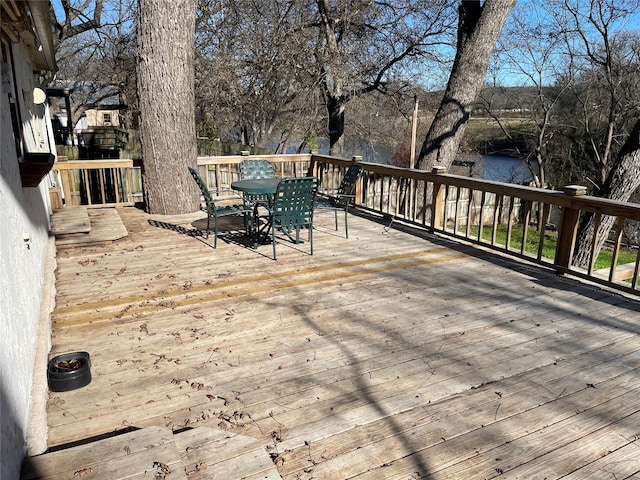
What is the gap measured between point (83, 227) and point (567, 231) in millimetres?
4970

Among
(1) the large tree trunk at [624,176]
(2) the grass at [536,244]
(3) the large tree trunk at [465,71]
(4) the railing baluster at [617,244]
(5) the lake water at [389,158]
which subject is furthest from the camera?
(5) the lake water at [389,158]

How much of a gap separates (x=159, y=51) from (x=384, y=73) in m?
6.67

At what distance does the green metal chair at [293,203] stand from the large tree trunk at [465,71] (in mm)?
3667

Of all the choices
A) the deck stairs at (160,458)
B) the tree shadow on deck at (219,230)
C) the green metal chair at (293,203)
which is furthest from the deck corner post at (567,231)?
the deck stairs at (160,458)

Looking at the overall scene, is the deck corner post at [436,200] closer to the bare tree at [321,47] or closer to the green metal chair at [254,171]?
the green metal chair at [254,171]

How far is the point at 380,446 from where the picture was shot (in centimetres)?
202

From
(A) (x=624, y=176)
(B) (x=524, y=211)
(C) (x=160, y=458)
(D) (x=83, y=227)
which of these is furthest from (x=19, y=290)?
(A) (x=624, y=176)

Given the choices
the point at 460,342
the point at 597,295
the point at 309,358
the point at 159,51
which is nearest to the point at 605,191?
the point at 597,295

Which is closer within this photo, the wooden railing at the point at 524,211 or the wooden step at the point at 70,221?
the wooden railing at the point at 524,211

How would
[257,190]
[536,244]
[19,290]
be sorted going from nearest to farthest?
Answer: [19,290] < [257,190] < [536,244]

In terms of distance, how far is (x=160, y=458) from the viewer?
1.75m

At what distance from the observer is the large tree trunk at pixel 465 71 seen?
7.09 metres

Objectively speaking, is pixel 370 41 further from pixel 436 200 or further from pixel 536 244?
pixel 536 244

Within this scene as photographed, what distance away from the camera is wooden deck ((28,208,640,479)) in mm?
2002
